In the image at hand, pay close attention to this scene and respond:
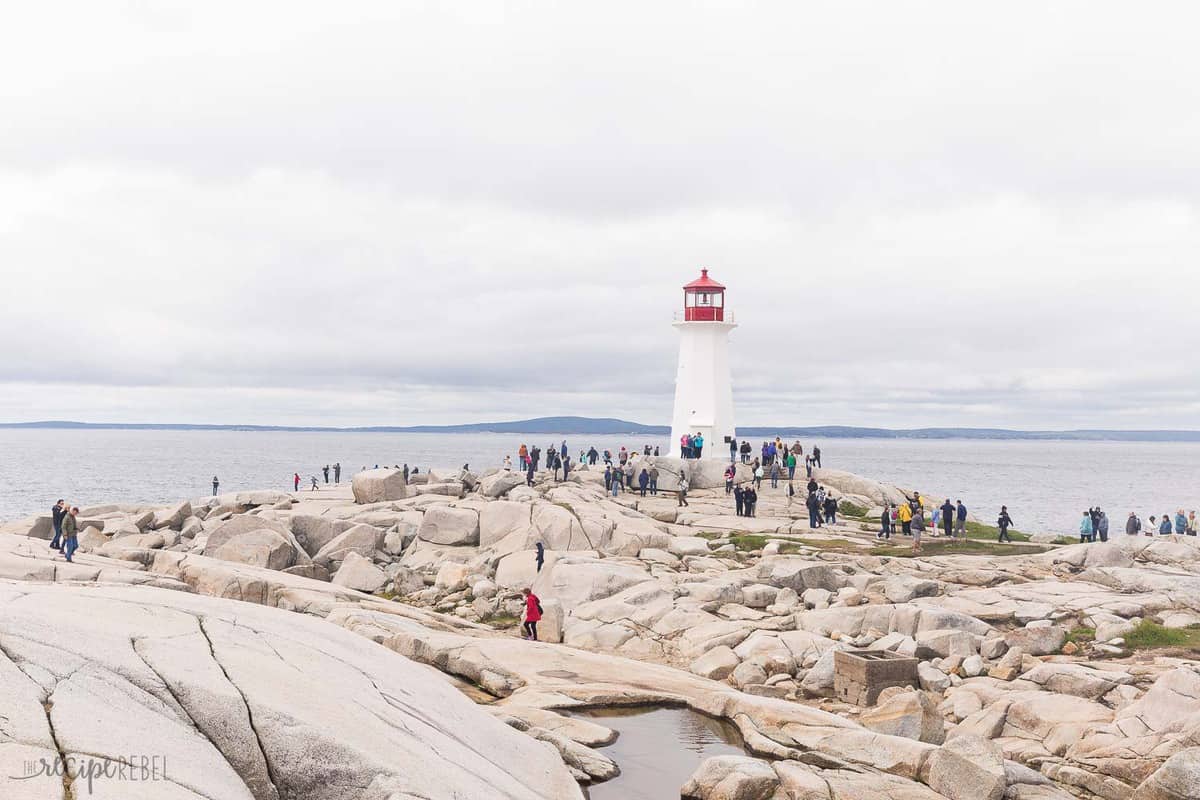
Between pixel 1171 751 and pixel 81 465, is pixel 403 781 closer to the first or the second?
pixel 1171 751

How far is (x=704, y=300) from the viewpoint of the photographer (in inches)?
2267

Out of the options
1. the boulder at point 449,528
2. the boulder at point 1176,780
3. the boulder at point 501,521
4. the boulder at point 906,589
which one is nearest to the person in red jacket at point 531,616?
the boulder at point 906,589

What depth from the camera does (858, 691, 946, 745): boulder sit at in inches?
688

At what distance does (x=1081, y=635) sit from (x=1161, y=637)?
1.86 meters

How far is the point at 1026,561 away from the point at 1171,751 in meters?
19.1

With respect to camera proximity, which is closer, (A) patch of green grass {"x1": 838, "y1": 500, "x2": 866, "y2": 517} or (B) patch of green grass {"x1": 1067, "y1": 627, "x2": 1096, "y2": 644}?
(B) patch of green grass {"x1": 1067, "y1": 627, "x2": 1096, "y2": 644}

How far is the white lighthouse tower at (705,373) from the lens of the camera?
56250 mm

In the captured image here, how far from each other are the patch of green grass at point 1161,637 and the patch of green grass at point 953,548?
11191mm

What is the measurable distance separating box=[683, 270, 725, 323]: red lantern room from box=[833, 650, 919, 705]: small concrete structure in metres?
36.7

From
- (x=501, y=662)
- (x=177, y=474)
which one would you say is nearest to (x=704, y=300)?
(x=501, y=662)

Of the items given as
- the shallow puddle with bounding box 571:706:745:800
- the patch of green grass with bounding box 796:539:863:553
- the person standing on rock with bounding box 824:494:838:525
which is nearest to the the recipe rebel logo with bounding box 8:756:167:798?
the shallow puddle with bounding box 571:706:745:800

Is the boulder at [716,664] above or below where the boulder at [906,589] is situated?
below

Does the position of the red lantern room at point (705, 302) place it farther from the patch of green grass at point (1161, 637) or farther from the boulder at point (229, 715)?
the boulder at point (229, 715)

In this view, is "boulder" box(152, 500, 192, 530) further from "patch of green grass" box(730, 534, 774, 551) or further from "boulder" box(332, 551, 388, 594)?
"patch of green grass" box(730, 534, 774, 551)
